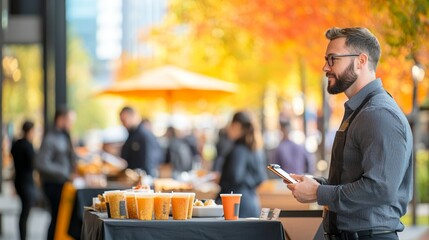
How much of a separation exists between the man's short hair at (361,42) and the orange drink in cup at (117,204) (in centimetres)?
156

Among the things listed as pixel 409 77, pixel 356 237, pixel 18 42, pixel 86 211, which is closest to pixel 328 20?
pixel 409 77

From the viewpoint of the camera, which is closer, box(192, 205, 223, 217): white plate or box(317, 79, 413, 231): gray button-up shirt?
box(317, 79, 413, 231): gray button-up shirt

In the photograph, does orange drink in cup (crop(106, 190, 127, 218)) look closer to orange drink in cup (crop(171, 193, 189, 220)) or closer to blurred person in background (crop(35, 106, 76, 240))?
orange drink in cup (crop(171, 193, 189, 220))

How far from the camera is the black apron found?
649 cm

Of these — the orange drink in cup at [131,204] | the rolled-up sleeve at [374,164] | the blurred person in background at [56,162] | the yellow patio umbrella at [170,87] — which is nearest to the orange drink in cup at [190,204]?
the orange drink in cup at [131,204]

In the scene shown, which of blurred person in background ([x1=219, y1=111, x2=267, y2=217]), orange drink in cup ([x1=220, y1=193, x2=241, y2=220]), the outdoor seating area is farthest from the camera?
blurred person in background ([x1=219, y1=111, x2=267, y2=217])

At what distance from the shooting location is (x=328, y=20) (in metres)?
19.3

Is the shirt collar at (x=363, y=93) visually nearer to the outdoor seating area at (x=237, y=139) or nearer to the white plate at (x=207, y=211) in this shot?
the outdoor seating area at (x=237, y=139)

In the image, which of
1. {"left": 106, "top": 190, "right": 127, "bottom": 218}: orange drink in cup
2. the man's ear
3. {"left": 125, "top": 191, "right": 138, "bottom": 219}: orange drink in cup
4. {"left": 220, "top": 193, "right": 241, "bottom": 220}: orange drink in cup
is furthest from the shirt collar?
{"left": 106, "top": 190, "right": 127, "bottom": 218}: orange drink in cup

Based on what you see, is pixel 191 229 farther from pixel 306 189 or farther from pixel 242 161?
pixel 242 161

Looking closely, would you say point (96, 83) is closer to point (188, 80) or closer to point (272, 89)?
point (272, 89)

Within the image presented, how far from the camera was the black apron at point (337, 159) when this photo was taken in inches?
256

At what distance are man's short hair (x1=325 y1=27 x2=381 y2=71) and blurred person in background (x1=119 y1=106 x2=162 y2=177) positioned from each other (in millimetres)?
10650

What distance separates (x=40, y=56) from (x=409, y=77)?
10.3m
